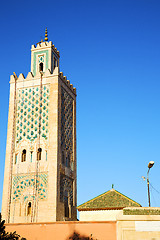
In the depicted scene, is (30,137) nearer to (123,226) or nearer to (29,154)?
(29,154)

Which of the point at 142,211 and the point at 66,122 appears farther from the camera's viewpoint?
the point at 66,122

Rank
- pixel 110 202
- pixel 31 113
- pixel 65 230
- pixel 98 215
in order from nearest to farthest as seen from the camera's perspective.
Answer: pixel 65 230, pixel 98 215, pixel 110 202, pixel 31 113

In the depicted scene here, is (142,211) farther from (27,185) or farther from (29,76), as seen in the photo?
(29,76)

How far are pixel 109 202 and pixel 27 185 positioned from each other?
5.27 meters

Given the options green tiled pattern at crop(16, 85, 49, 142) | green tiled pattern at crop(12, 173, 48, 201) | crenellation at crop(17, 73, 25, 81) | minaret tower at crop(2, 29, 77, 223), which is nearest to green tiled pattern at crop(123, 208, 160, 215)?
minaret tower at crop(2, 29, 77, 223)

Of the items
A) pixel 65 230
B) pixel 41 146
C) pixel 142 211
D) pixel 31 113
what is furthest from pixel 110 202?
pixel 142 211

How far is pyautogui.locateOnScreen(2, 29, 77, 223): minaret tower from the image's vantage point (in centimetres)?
1967

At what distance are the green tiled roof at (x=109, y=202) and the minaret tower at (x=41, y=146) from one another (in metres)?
1.57

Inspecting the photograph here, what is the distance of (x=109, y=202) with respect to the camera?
65.7 ft

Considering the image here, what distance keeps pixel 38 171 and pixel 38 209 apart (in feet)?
7.68

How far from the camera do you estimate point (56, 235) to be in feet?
42.0

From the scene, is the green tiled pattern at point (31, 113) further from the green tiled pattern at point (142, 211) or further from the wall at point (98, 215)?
the green tiled pattern at point (142, 211)

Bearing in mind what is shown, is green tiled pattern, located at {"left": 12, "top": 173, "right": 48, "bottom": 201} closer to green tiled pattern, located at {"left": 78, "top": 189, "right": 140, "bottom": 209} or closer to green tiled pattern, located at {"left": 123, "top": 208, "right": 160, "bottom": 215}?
green tiled pattern, located at {"left": 78, "top": 189, "right": 140, "bottom": 209}

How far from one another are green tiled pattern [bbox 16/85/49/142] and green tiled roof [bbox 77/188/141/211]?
5.13 meters
